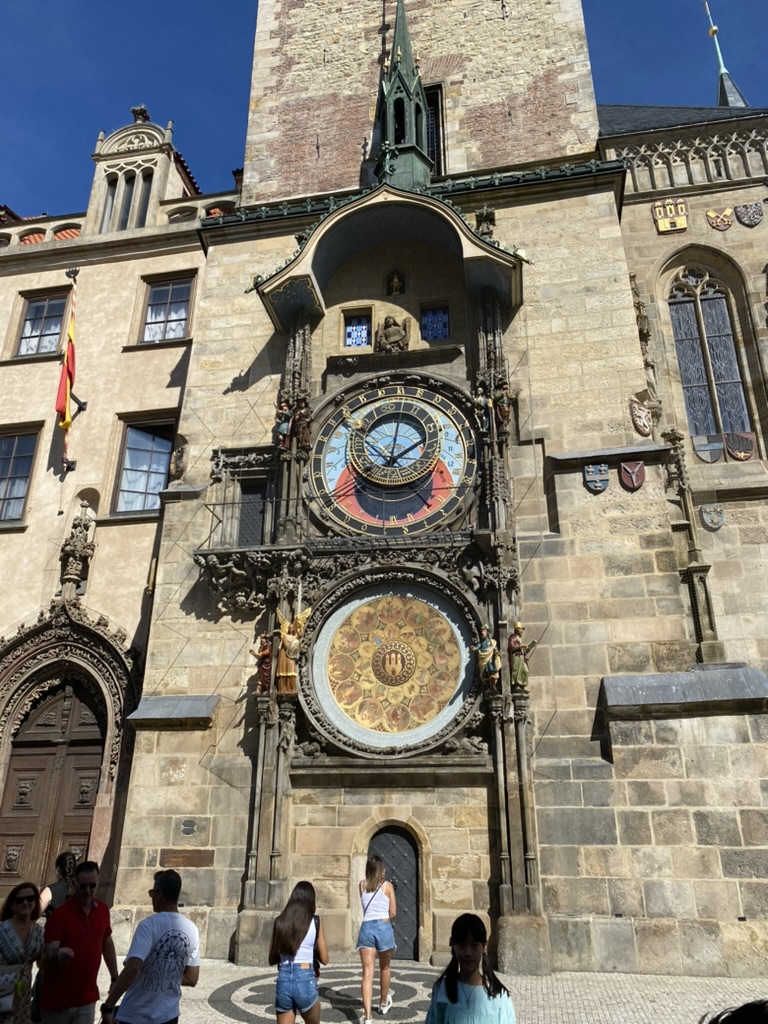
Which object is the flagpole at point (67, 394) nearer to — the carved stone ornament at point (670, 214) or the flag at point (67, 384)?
the flag at point (67, 384)

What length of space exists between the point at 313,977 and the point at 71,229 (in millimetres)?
16909

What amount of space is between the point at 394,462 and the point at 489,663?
3.38 metres

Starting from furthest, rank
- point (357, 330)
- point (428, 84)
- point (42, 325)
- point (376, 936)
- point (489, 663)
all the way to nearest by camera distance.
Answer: point (428, 84)
point (42, 325)
point (357, 330)
point (489, 663)
point (376, 936)

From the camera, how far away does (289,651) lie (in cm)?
1009

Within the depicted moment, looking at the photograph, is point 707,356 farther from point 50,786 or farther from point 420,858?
point 50,786

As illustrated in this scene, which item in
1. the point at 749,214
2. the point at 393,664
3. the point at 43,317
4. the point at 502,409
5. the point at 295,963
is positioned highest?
the point at 749,214

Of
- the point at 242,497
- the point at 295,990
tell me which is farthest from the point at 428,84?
the point at 295,990

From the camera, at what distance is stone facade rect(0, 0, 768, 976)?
8867mm

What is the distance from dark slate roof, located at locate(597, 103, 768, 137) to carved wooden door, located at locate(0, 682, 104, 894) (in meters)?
14.5

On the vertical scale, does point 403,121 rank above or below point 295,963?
above

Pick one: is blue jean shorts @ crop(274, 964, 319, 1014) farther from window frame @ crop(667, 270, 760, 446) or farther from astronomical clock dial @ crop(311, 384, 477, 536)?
window frame @ crop(667, 270, 760, 446)

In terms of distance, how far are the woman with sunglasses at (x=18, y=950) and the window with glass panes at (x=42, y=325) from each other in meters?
13.3

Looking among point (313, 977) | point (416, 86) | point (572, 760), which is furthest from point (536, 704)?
point (416, 86)

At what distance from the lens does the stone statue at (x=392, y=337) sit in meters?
12.3
